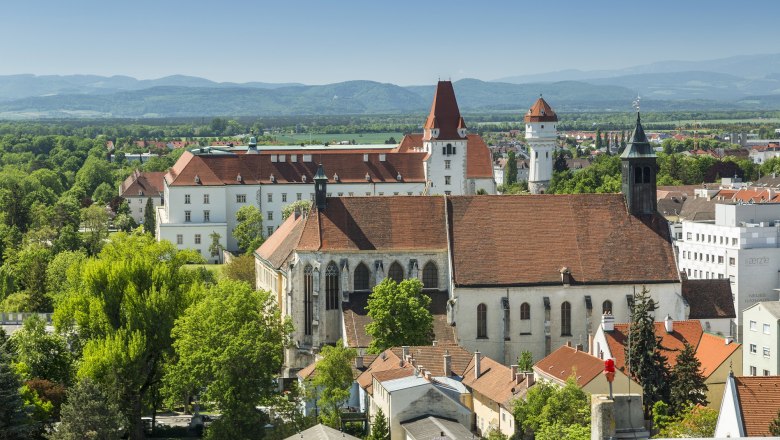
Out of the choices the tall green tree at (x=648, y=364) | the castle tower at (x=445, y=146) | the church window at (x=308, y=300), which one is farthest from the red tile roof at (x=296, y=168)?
the tall green tree at (x=648, y=364)

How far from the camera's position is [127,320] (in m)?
73.7

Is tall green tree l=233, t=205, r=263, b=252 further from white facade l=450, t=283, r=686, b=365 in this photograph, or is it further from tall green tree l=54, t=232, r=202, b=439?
white facade l=450, t=283, r=686, b=365

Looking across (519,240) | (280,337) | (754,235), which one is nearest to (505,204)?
(519,240)

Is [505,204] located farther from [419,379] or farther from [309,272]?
[419,379]

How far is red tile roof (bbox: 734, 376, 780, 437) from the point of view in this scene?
2062 inches

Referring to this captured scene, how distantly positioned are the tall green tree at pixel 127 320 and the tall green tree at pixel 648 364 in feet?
80.4

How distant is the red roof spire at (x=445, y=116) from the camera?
140250 mm

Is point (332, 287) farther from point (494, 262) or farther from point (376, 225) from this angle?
point (494, 262)

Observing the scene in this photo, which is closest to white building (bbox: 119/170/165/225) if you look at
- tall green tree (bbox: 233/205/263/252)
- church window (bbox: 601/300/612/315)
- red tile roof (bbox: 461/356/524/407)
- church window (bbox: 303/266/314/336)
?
tall green tree (bbox: 233/205/263/252)

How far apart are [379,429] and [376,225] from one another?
71.0 feet

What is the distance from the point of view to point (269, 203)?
143 m

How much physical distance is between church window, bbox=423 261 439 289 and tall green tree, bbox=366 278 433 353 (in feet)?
18.4

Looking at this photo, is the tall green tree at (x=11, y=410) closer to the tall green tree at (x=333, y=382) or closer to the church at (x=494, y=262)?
the tall green tree at (x=333, y=382)

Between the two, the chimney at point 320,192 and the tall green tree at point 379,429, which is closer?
the tall green tree at point 379,429
